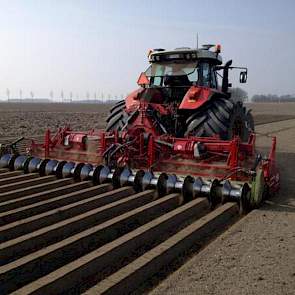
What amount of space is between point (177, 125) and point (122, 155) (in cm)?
122

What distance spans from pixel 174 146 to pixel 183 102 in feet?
3.26

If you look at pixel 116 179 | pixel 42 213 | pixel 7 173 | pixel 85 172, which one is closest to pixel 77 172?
pixel 85 172

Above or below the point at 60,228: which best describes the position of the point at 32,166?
above

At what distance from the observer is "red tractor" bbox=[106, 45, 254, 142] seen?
7051 mm

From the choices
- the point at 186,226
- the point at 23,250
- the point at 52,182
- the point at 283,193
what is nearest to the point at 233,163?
the point at 283,193

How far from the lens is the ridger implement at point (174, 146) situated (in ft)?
18.4

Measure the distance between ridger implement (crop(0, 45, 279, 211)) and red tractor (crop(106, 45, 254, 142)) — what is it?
0.02 m

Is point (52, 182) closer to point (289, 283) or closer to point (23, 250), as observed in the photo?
point (23, 250)

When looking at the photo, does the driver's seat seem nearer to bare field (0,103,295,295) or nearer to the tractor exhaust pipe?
the tractor exhaust pipe

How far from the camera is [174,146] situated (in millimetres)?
6469

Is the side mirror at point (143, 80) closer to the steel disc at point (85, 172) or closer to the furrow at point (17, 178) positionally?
the steel disc at point (85, 172)

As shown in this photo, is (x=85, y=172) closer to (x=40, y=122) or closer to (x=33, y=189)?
(x=33, y=189)

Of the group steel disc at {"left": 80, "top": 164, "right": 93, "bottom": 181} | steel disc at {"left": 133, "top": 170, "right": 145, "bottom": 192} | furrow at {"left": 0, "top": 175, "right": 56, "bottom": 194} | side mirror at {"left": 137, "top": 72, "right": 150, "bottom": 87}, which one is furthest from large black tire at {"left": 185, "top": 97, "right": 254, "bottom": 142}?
furrow at {"left": 0, "top": 175, "right": 56, "bottom": 194}

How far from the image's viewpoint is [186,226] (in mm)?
4555
